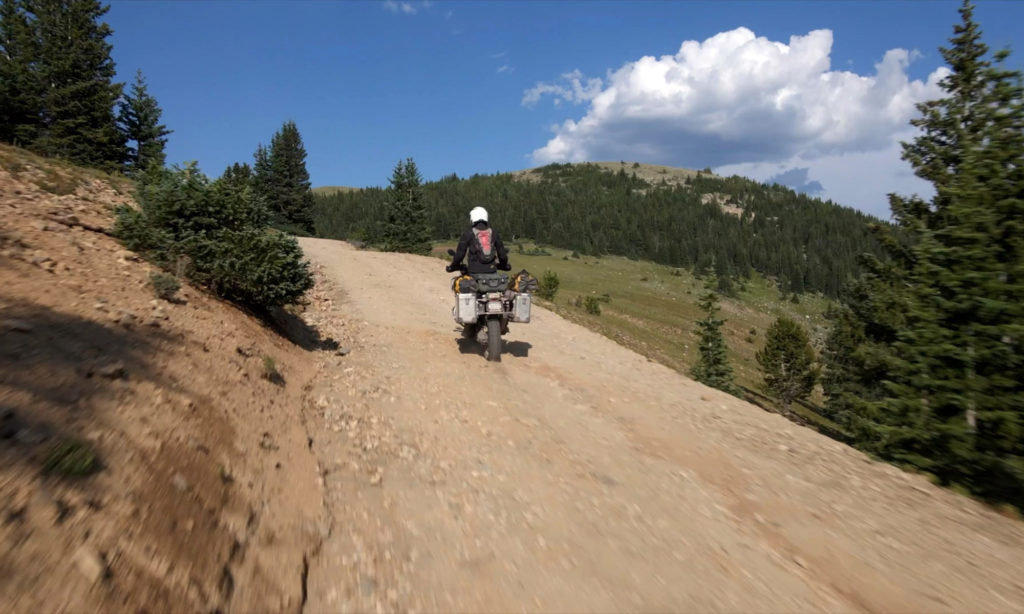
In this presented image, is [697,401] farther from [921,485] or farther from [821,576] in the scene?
[821,576]

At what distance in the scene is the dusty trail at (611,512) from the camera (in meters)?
3.60

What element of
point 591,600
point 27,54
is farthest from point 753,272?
point 591,600

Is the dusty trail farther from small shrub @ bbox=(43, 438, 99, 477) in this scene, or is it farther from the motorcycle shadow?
the motorcycle shadow

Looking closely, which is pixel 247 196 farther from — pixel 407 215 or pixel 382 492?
pixel 407 215

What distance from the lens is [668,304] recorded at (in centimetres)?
9250

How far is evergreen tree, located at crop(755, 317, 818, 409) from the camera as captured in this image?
46594mm

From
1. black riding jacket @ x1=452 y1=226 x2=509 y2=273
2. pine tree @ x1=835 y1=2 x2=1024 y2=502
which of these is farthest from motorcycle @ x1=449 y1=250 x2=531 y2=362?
pine tree @ x1=835 y1=2 x2=1024 y2=502

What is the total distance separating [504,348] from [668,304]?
85.7 meters

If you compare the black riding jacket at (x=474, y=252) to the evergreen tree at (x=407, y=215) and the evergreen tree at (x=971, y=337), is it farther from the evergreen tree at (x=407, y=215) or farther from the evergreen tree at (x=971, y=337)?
the evergreen tree at (x=407, y=215)

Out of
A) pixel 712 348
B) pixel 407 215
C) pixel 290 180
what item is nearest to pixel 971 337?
pixel 712 348

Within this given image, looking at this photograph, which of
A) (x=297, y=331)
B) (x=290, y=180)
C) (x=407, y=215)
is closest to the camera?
(x=297, y=331)

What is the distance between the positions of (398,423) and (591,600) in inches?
144

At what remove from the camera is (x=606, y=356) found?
12.1m

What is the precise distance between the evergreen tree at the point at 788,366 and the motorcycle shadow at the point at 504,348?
41805 mm
